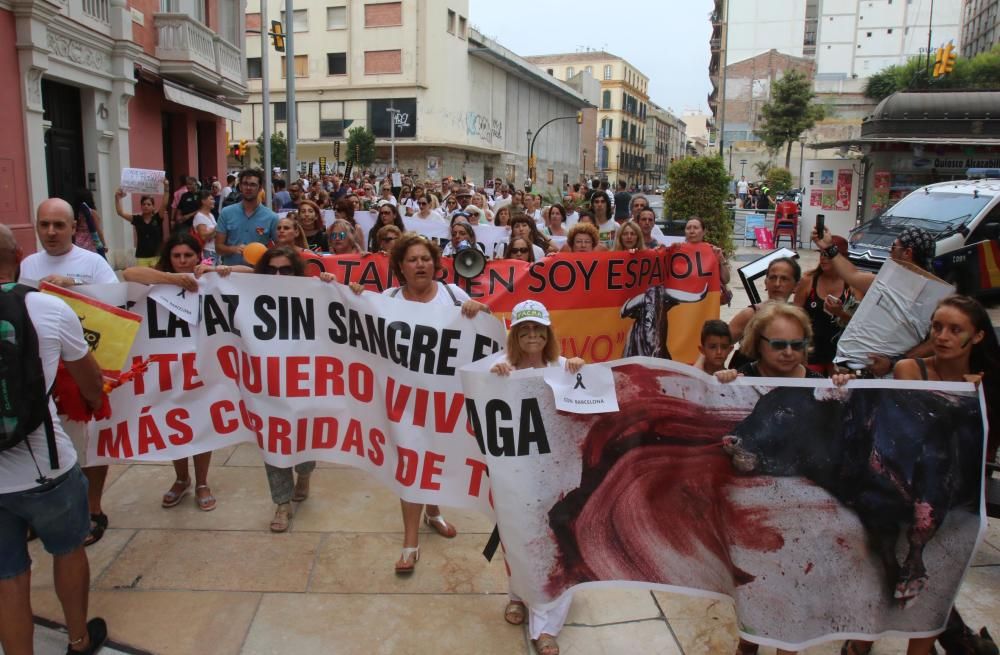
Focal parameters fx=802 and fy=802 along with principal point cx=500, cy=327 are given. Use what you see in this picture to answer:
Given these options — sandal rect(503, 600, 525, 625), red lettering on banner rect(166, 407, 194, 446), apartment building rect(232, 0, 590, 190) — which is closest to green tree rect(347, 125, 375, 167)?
apartment building rect(232, 0, 590, 190)

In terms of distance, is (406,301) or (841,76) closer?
(406,301)

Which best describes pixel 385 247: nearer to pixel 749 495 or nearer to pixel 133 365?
pixel 133 365

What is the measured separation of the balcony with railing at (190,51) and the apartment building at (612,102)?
3365 inches

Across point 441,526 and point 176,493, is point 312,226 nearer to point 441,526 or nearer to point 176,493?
point 176,493

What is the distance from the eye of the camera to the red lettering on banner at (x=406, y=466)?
401 centimetres

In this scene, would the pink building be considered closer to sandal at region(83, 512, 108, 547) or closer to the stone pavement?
sandal at region(83, 512, 108, 547)

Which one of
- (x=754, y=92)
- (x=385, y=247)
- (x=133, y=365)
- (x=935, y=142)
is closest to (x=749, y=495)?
(x=133, y=365)

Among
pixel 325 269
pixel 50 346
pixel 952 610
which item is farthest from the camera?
pixel 325 269

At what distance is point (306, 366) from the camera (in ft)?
14.4

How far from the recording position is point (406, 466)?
13.2 ft

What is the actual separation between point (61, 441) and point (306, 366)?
5.03ft

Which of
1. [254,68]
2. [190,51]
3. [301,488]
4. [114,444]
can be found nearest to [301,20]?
[254,68]

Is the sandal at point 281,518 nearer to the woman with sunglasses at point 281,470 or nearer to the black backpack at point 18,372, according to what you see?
the woman with sunglasses at point 281,470

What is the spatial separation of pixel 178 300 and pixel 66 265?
58 centimetres
